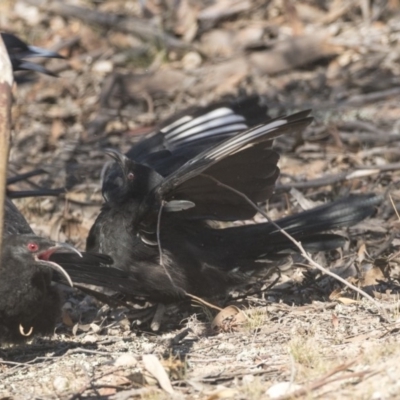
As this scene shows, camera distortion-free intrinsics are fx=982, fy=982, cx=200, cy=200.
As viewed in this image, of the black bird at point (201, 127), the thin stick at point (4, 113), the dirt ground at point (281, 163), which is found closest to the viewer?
the thin stick at point (4, 113)

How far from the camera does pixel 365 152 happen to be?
26.1ft

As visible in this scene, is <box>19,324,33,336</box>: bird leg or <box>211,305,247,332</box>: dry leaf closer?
<box>19,324,33,336</box>: bird leg

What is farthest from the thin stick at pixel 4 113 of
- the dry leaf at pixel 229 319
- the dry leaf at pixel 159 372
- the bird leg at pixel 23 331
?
the dry leaf at pixel 229 319

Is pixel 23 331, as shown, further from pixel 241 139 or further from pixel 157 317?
pixel 241 139

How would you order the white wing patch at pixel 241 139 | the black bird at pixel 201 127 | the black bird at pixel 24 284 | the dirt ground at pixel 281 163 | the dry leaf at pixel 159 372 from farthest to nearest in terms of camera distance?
the black bird at pixel 201 127
the black bird at pixel 24 284
the white wing patch at pixel 241 139
the dirt ground at pixel 281 163
the dry leaf at pixel 159 372

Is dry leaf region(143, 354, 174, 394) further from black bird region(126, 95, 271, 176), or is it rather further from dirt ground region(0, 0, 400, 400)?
black bird region(126, 95, 271, 176)

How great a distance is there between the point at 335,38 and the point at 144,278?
545 centimetres

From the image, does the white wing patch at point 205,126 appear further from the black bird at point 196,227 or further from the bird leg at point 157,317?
the bird leg at point 157,317

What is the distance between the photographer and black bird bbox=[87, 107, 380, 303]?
211 inches

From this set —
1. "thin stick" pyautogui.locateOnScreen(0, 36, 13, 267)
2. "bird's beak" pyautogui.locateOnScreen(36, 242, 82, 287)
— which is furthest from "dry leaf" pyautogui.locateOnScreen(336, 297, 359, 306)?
"thin stick" pyautogui.locateOnScreen(0, 36, 13, 267)

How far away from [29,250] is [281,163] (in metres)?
3.34

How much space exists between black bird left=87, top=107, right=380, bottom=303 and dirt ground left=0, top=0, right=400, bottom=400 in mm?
200

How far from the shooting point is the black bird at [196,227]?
211 inches

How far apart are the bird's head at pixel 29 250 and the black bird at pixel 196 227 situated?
517 mm
